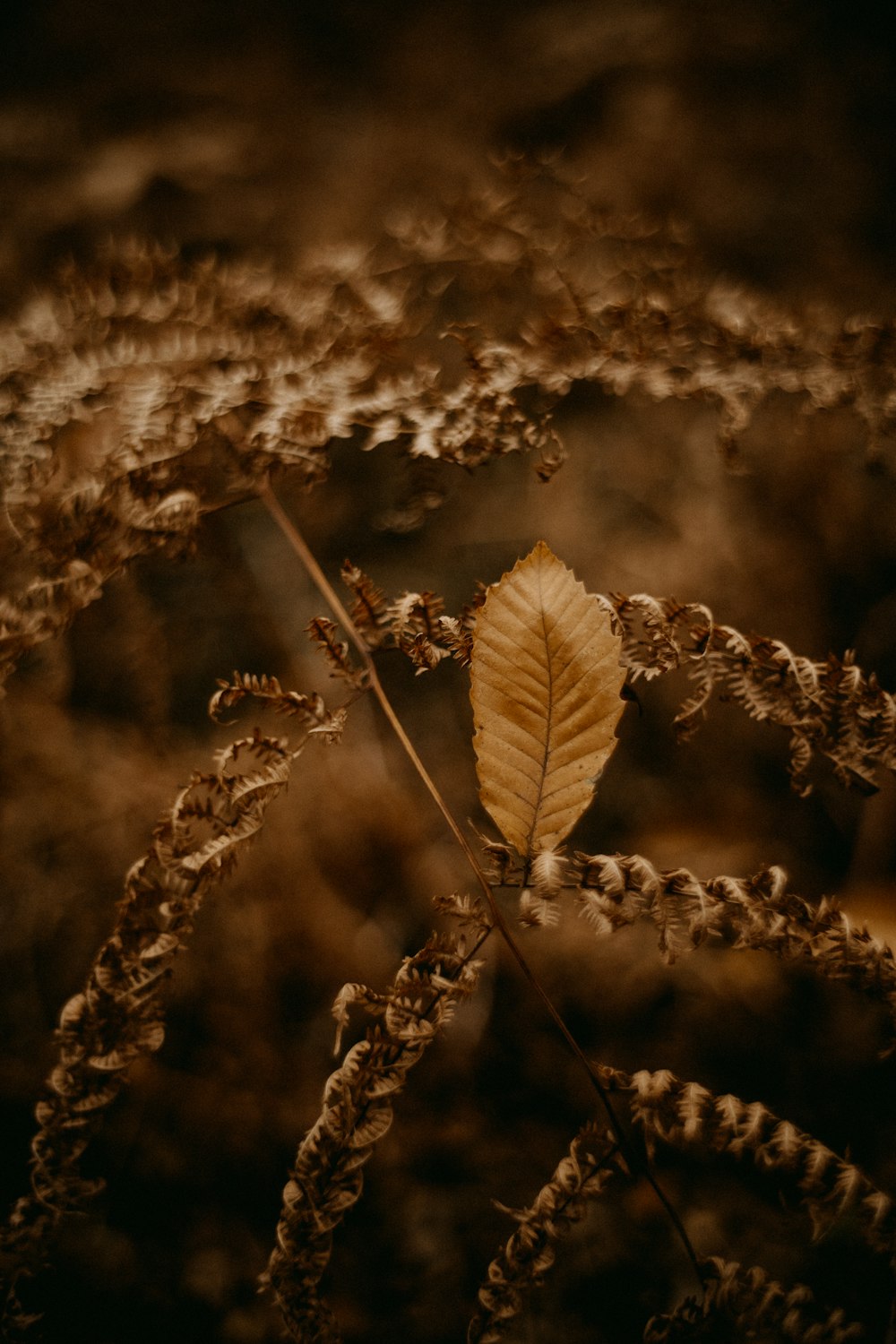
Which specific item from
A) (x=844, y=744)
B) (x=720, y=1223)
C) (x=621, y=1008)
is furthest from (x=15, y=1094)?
(x=844, y=744)

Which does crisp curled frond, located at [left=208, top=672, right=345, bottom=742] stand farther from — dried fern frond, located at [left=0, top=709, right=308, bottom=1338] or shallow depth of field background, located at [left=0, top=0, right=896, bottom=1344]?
shallow depth of field background, located at [left=0, top=0, right=896, bottom=1344]

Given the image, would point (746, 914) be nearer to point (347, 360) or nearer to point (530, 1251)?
point (530, 1251)

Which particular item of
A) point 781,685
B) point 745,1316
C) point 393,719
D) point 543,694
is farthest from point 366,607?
point 745,1316

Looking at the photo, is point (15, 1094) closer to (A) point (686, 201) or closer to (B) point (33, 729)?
(B) point (33, 729)

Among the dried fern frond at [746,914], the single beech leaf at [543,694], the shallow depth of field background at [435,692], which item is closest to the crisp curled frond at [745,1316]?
the shallow depth of field background at [435,692]

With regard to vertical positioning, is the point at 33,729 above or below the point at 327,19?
below

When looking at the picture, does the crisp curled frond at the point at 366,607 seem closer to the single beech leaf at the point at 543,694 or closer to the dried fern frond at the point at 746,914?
the single beech leaf at the point at 543,694
